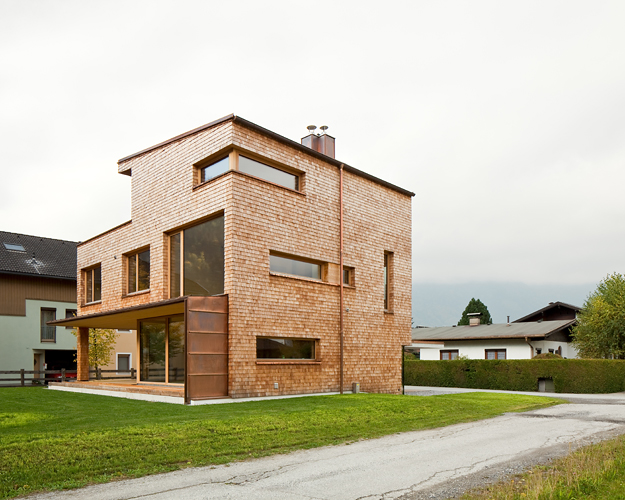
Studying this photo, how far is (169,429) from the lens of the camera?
9.77 m

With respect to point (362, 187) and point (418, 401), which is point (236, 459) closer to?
point (418, 401)

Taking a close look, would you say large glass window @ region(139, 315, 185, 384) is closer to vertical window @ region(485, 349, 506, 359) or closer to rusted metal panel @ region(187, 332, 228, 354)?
rusted metal panel @ region(187, 332, 228, 354)

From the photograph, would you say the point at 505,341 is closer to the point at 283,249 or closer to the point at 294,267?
the point at 294,267

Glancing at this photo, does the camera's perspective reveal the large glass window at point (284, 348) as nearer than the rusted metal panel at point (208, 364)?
No

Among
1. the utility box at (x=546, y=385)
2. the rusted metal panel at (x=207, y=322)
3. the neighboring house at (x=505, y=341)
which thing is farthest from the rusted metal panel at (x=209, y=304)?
the neighboring house at (x=505, y=341)

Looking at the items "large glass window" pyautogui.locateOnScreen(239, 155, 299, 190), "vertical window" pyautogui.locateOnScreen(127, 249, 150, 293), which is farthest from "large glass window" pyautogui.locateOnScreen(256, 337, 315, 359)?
"vertical window" pyautogui.locateOnScreen(127, 249, 150, 293)

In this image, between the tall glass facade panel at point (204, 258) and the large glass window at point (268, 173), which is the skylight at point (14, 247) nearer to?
the tall glass facade panel at point (204, 258)

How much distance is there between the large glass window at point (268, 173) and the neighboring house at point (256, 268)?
4 centimetres

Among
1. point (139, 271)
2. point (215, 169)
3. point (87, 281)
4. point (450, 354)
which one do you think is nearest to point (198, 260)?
point (215, 169)

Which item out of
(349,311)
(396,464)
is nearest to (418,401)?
(349,311)

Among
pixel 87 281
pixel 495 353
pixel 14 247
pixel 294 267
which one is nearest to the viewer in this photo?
pixel 294 267

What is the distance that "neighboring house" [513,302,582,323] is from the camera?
42728 millimetres

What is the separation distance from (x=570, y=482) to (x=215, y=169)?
13777 millimetres

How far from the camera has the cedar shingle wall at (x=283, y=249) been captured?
16250mm
